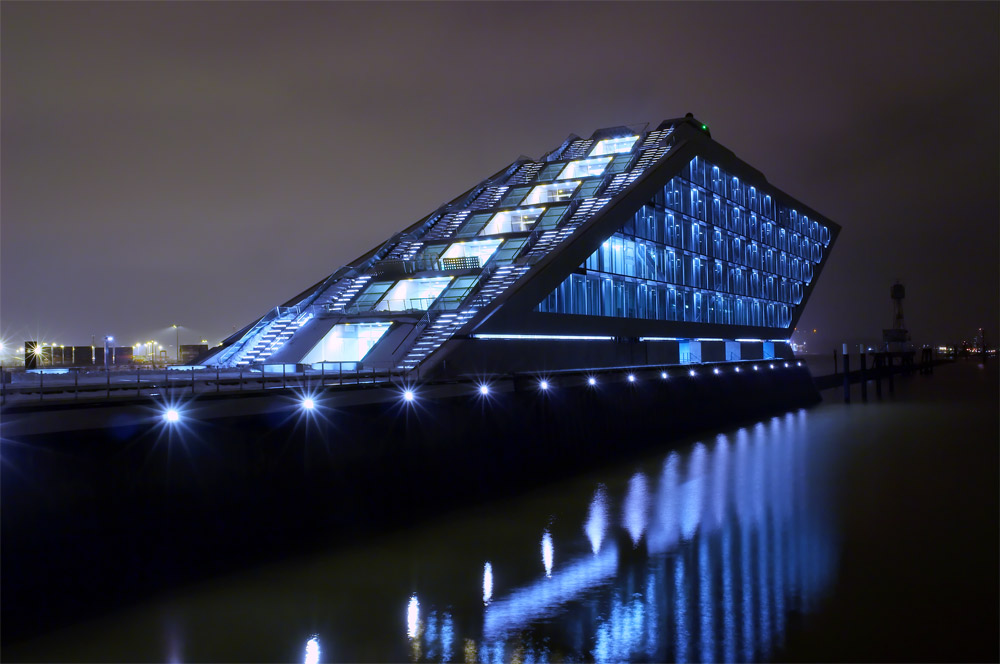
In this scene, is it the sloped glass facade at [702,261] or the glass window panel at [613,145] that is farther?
the glass window panel at [613,145]

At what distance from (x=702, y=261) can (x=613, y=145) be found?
9321mm

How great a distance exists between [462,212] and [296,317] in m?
12.9

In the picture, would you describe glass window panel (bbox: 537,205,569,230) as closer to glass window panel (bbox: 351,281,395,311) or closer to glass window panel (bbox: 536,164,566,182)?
glass window panel (bbox: 536,164,566,182)

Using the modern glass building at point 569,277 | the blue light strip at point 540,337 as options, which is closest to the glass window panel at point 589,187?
the modern glass building at point 569,277

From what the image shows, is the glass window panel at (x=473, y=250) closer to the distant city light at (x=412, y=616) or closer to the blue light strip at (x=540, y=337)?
the blue light strip at (x=540, y=337)

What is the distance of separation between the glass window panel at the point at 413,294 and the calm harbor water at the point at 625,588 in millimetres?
11315

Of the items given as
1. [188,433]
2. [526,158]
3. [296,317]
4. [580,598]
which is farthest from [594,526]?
[526,158]

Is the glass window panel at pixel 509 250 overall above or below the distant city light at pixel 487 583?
above

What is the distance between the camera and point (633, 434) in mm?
34938

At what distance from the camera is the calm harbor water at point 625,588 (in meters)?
13.5

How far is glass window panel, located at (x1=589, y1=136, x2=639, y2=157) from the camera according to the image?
168ft

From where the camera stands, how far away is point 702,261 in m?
51.7

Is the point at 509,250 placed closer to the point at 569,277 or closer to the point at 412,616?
the point at 569,277

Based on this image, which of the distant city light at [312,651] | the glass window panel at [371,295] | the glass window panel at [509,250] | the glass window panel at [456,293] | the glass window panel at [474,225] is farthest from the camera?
the glass window panel at [474,225]
